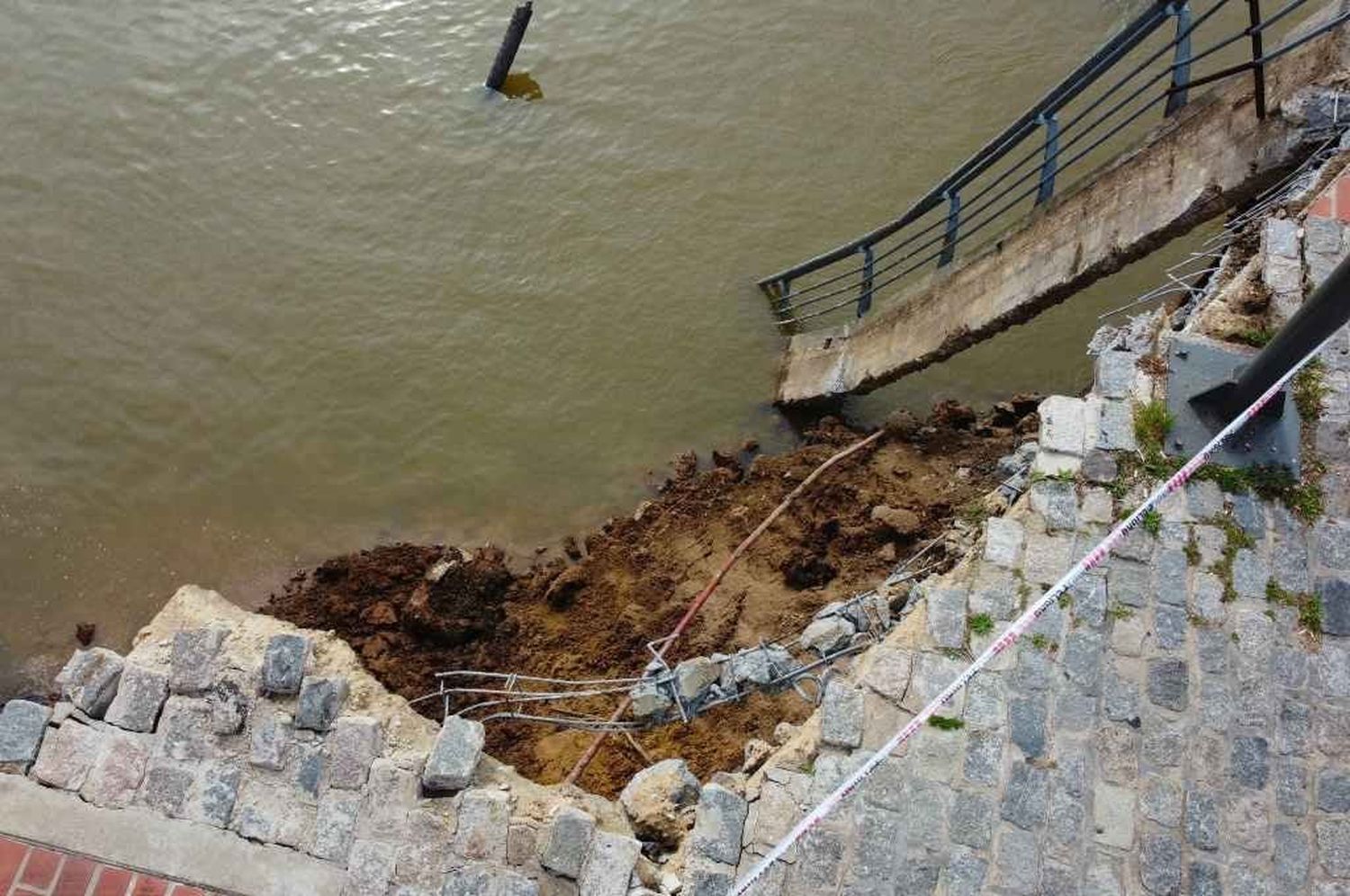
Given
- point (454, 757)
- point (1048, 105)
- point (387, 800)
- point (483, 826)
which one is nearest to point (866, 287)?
point (1048, 105)

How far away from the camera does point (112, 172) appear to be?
368 inches

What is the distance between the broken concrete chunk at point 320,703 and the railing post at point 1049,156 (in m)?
5.32

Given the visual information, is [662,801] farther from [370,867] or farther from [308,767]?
[308,767]

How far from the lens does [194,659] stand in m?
5.29

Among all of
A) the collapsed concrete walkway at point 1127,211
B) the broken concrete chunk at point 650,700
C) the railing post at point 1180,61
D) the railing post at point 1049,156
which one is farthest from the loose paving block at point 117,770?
the railing post at point 1180,61

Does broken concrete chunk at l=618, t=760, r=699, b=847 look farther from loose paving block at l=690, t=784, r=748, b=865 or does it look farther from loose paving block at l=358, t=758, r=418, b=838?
loose paving block at l=358, t=758, r=418, b=838

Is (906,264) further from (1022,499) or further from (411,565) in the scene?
(411,565)

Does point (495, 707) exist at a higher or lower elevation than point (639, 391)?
lower

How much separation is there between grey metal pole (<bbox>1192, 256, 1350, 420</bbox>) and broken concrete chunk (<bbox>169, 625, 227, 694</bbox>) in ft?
18.8

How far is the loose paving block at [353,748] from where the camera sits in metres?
4.98

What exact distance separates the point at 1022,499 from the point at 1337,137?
3008 mm

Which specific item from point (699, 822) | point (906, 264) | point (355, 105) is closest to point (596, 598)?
point (699, 822)

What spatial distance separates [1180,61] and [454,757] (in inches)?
236

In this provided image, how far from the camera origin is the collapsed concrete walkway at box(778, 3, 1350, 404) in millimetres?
5957
